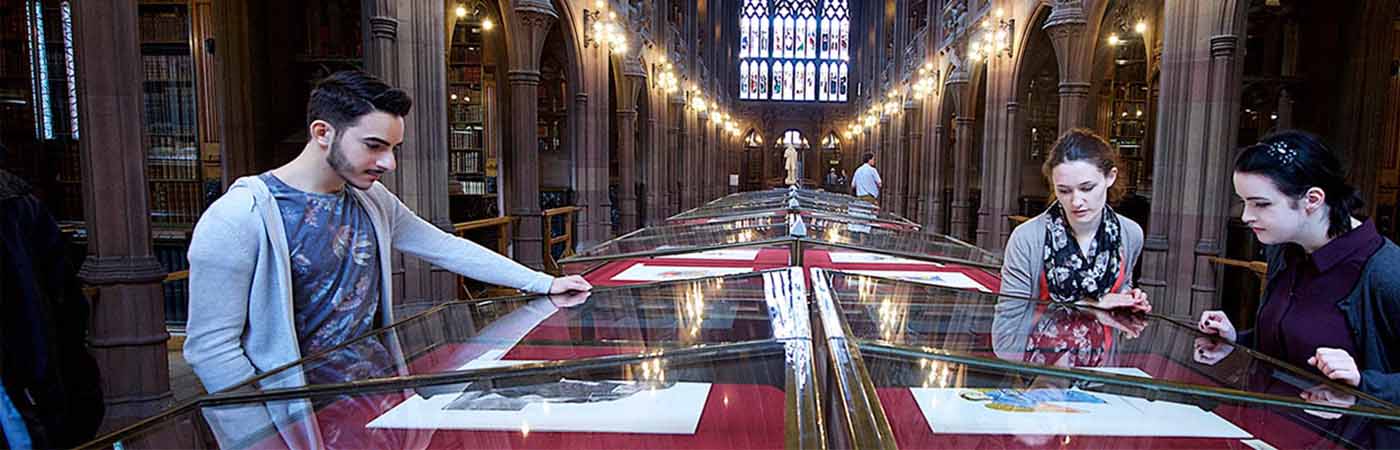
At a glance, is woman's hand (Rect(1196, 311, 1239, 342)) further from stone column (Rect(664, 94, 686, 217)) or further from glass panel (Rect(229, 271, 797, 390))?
stone column (Rect(664, 94, 686, 217))

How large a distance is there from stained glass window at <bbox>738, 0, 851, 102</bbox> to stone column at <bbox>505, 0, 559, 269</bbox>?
32546 mm

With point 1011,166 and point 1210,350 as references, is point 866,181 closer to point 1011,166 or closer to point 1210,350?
point 1011,166

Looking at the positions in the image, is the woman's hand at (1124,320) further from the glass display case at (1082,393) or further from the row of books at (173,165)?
the row of books at (173,165)

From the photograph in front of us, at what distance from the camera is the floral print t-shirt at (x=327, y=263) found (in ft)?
5.90

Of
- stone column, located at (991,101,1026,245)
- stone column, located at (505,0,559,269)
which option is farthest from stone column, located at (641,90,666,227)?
stone column, located at (991,101,1026,245)

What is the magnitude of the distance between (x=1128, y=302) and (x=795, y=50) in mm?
41144

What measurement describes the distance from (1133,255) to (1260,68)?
33.6 ft

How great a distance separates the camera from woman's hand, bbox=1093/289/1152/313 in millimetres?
Result: 2043

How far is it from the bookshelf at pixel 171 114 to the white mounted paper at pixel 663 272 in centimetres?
712

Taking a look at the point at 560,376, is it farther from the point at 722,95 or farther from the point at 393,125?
the point at 722,95

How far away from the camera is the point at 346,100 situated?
1.78 metres

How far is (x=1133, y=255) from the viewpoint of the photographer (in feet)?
8.12

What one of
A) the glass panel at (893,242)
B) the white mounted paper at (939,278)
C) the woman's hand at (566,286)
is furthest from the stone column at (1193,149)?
the woman's hand at (566,286)

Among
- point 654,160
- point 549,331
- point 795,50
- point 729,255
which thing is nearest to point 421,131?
point 729,255
